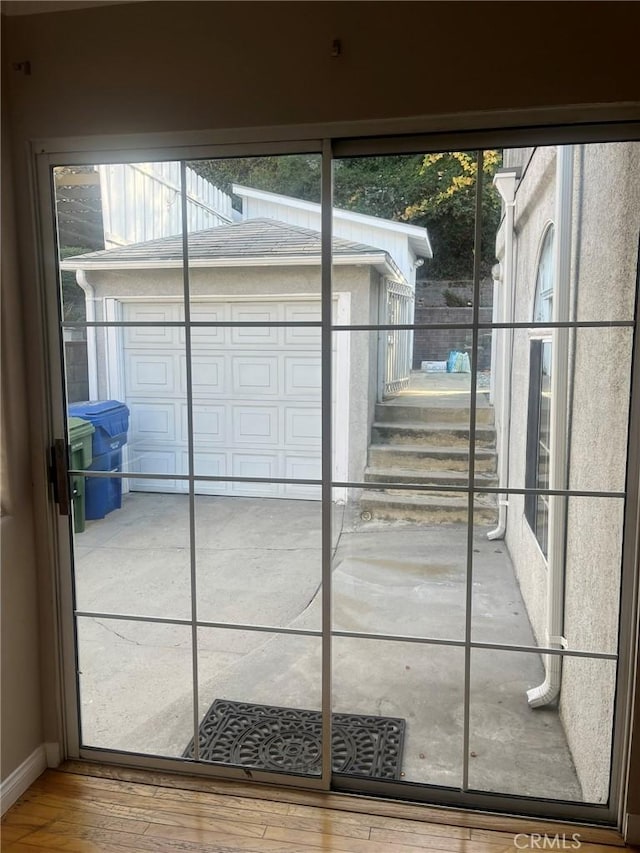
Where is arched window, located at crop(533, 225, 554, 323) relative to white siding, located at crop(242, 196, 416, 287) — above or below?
below

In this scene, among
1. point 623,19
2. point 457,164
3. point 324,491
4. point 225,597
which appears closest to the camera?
Answer: point 623,19

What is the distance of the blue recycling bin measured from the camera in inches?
82.3

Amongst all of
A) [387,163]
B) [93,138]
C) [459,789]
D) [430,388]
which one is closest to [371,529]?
[430,388]

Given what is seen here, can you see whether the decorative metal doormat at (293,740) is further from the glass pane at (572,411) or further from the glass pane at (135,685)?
the glass pane at (572,411)

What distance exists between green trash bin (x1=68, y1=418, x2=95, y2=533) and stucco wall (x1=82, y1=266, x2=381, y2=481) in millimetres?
408

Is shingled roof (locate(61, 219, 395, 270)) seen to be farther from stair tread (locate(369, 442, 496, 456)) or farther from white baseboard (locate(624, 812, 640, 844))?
white baseboard (locate(624, 812, 640, 844))

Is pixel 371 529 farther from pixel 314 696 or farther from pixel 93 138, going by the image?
pixel 93 138

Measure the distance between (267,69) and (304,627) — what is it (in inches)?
72.8

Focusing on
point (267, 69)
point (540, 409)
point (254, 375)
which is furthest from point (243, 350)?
point (540, 409)

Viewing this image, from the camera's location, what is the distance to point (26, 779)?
2.05 metres

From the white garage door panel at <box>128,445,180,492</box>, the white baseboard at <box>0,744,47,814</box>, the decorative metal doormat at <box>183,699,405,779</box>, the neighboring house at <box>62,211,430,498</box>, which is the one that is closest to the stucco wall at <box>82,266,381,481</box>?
the neighboring house at <box>62,211,430,498</box>

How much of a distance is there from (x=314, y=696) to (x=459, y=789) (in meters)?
0.58

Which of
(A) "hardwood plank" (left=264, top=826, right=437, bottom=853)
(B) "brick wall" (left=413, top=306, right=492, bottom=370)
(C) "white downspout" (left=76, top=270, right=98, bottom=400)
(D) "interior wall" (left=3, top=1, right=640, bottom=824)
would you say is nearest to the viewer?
(D) "interior wall" (left=3, top=1, right=640, bottom=824)

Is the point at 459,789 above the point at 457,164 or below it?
below
